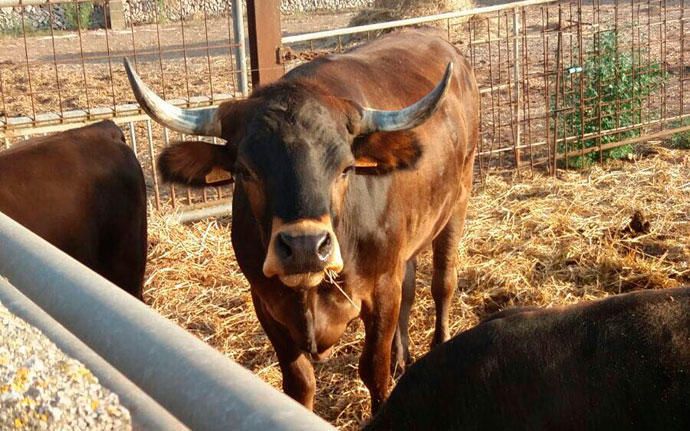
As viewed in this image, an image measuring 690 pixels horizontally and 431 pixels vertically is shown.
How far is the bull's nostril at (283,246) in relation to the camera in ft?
13.1

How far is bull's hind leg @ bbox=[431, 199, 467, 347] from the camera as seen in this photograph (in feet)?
20.9

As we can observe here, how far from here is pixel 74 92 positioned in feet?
46.5

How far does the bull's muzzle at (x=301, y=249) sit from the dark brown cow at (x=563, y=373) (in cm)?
65

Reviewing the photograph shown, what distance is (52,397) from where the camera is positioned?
1343 millimetres

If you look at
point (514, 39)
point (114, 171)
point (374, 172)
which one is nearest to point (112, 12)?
point (514, 39)

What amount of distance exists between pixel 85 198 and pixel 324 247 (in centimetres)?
241

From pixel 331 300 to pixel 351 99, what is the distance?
40.3 inches

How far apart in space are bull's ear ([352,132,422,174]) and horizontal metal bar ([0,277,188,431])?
2.96m

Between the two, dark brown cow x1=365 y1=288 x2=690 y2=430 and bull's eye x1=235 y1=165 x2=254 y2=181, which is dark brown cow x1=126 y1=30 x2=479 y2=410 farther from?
dark brown cow x1=365 y1=288 x2=690 y2=430

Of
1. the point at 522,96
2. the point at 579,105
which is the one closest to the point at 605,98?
the point at 579,105

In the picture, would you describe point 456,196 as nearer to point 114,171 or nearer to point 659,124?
point 114,171

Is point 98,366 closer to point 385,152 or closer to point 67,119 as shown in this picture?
point 385,152

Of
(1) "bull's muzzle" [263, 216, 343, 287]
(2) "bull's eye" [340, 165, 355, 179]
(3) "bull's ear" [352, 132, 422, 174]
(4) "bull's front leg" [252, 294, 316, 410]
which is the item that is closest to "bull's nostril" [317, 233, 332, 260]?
(1) "bull's muzzle" [263, 216, 343, 287]

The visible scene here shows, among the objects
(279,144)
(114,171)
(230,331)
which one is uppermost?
(279,144)
